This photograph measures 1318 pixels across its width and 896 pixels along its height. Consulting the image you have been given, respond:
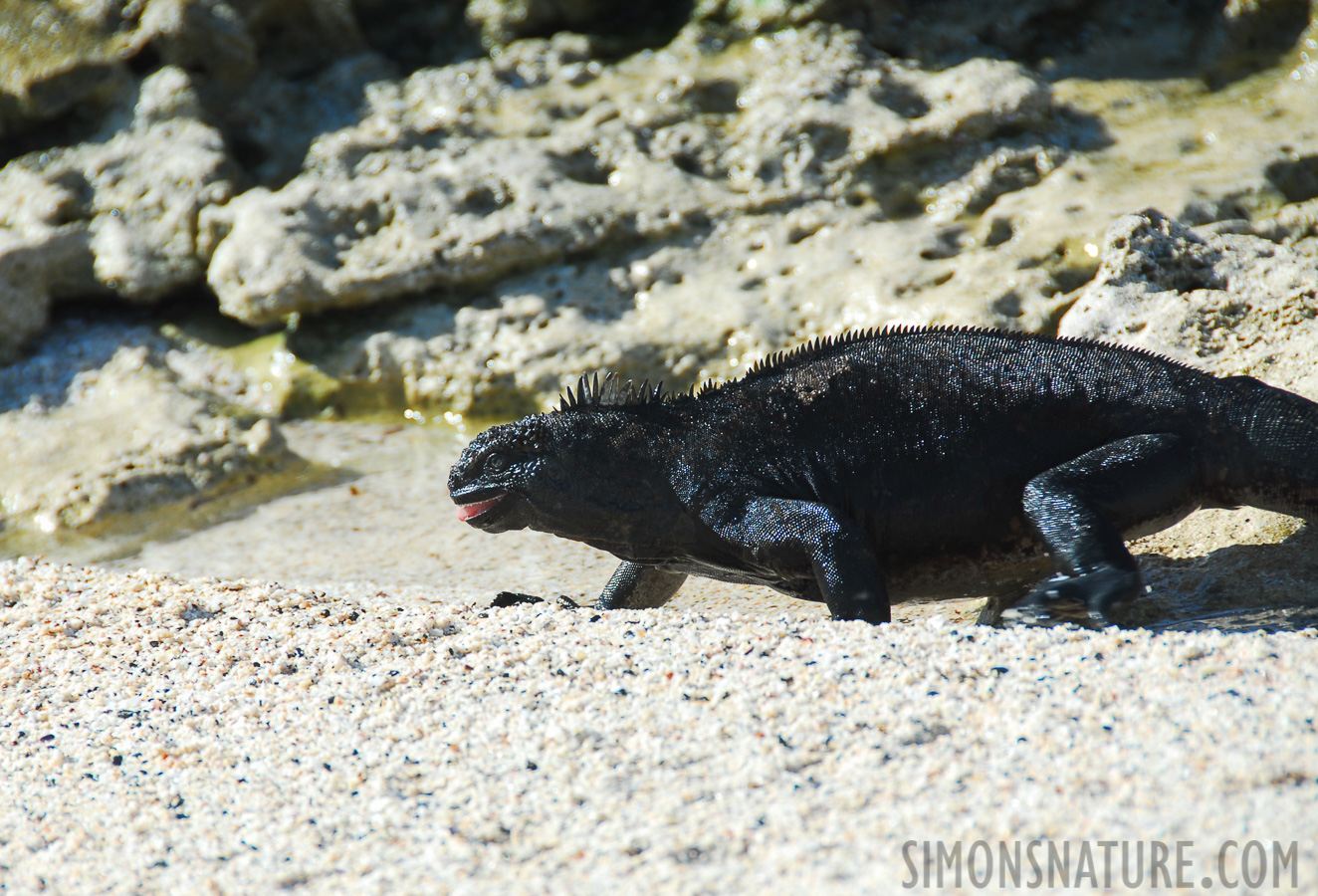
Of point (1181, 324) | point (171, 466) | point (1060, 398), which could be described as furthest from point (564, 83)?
point (1060, 398)

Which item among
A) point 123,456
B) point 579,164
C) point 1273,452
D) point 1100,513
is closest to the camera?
point 1100,513

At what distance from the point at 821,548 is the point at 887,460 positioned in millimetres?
481

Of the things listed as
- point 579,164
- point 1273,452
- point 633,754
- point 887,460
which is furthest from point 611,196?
point 633,754

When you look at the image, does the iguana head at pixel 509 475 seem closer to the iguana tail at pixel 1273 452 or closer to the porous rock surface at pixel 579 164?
the iguana tail at pixel 1273 452

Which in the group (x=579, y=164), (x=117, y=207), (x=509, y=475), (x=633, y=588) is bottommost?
(x=633, y=588)

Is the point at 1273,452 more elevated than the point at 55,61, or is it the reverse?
the point at 55,61

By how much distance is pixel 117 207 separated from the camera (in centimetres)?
726

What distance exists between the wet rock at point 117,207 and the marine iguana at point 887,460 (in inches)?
179

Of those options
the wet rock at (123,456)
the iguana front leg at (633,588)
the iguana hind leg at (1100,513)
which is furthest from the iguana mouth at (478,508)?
the wet rock at (123,456)

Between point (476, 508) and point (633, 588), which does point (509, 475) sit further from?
point (633, 588)

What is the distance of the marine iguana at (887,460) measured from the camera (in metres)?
3.33

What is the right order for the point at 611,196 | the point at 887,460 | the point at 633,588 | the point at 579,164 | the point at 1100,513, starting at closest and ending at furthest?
the point at 1100,513
the point at 887,460
the point at 633,588
the point at 611,196
the point at 579,164

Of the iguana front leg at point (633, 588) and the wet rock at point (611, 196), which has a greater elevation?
the wet rock at point (611, 196)

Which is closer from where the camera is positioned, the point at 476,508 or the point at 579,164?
the point at 476,508
